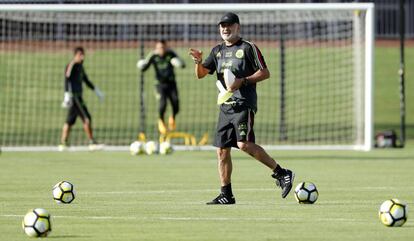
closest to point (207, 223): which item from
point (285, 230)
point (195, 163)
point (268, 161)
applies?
point (285, 230)

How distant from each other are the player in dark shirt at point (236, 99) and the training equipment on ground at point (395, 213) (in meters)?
2.71

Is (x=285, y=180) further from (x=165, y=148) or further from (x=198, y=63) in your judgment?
(x=165, y=148)

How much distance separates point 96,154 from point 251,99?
32.5 feet

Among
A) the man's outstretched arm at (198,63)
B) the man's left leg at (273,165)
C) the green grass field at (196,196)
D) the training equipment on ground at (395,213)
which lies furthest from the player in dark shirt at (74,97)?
the training equipment on ground at (395,213)

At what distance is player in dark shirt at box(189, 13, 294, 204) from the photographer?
539 inches

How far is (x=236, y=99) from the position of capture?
1384 centimetres

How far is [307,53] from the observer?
124ft

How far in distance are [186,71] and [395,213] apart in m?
29.4

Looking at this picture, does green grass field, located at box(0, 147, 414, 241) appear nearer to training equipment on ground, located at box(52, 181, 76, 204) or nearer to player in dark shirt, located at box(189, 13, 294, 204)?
training equipment on ground, located at box(52, 181, 76, 204)

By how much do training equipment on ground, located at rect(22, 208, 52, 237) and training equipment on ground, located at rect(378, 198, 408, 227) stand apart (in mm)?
3108

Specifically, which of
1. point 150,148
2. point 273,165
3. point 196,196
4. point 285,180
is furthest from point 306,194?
point 150,148

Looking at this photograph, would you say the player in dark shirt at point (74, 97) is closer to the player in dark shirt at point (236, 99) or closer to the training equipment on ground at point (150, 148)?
the training equipment on ground at point (150, 148)

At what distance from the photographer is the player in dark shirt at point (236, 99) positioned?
13695 millimetres

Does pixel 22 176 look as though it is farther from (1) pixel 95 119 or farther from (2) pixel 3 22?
(1) pixel 95 119
